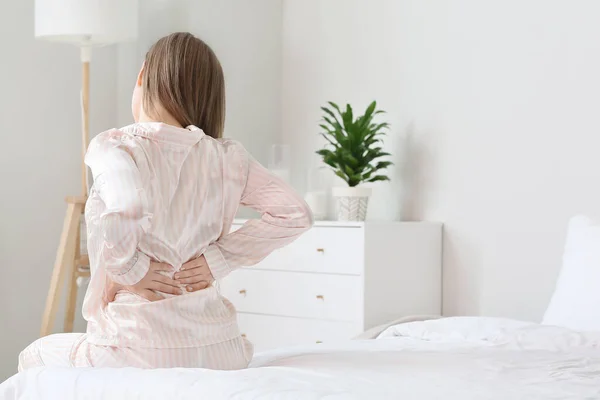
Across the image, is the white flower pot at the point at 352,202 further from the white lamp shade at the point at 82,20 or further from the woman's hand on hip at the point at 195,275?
the woman's hand on hip at the point at 195,275

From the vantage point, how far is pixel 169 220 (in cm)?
172

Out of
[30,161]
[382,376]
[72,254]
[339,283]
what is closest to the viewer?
[382,376]

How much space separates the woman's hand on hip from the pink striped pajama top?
0.01 meters

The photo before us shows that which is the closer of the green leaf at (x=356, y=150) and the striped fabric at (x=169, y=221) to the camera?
the striped fabric at (x=169, y=221)

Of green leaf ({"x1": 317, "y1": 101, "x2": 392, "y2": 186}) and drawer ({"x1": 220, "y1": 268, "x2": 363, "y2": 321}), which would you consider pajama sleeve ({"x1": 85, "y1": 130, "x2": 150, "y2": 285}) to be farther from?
green leaf ({"x1": 317, "y1": 101, "x2": 392, "y2": 186})

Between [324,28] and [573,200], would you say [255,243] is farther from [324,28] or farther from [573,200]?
[324,28]

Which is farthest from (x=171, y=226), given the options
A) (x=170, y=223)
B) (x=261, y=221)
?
(x=261, y=221)

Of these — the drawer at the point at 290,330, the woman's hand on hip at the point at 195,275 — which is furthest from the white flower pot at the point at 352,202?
the woman's hand on hip at the point at 195,275

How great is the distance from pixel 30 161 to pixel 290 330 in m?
1.21

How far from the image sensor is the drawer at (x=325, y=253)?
3055 mm

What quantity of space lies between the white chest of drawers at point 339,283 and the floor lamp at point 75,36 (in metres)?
0.60

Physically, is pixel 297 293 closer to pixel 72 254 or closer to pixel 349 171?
pixel 349 171

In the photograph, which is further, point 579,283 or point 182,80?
point 579,283

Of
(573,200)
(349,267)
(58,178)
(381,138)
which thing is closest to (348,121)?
(381,138)
